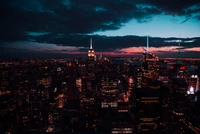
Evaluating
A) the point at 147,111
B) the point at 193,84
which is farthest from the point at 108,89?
the point at 193,84

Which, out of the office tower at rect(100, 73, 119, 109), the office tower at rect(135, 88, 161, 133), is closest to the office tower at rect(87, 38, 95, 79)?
the office tower at rect(100, 73, 119, 109)

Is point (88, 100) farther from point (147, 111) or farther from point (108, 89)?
point (147, 111)

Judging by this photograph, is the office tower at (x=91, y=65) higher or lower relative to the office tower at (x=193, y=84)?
higher

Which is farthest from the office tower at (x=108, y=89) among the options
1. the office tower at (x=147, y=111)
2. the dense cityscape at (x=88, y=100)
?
the office tower at (x=147, y=111)

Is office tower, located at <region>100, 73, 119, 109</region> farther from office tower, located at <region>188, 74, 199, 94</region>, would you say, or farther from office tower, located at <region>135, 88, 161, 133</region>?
office tower, located at <region>188, 74, 199, 94</region>

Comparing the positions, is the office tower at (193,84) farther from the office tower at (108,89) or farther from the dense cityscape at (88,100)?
the office tower at (108,89)

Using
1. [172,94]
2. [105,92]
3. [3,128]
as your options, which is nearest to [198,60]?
[172,94]

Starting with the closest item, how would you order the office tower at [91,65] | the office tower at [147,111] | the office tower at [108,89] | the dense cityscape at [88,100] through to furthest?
the dense cityscape at [88,100] → the office tower at [147,111] → the office tower at [108,89] → the office tower at [91,65]

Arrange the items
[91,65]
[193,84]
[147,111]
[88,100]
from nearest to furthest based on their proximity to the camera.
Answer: [147,111] < [88,100] < [193,84] < [91,65]
